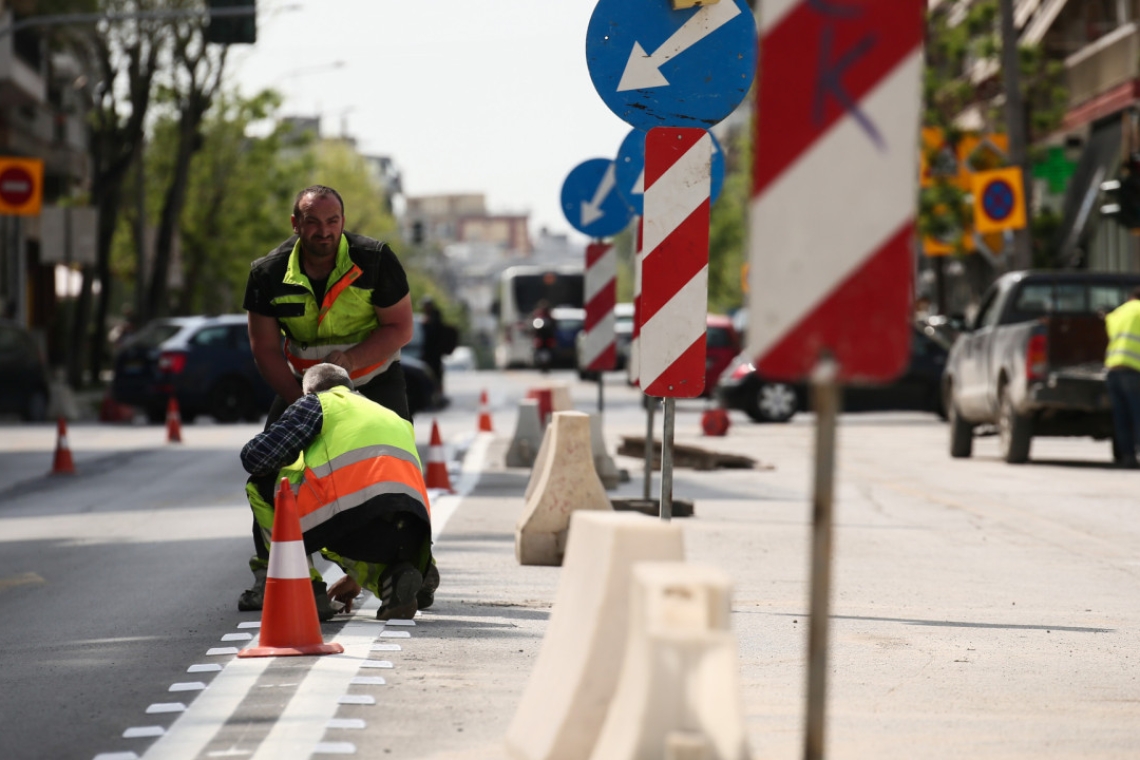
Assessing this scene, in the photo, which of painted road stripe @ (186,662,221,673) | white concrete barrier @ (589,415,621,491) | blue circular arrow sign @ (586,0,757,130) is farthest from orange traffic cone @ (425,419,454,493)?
painted road stripe @ (186,662,221,673)

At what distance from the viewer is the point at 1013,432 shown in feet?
68.9

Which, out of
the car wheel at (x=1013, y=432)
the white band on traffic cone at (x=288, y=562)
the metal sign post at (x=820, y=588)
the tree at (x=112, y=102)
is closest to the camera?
the metal sign post at (x=820, y=588)

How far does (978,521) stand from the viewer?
577 inches

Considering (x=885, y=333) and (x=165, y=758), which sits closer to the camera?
(x=885, y=333)

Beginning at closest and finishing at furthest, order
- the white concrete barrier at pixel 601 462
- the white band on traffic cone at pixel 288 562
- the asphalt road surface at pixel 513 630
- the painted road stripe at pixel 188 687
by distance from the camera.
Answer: the asphalt road surface at pixel 513 630
the painted road stripe at pixel 188 687
the white band on traffic cone at pixel 288 562
the white concrete barrier at pixel 601 462

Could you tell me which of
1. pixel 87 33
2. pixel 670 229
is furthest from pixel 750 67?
pixel 87 33

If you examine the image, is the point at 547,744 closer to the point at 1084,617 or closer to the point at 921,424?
the point at 1084,617

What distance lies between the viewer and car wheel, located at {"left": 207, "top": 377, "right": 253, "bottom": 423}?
3066cm

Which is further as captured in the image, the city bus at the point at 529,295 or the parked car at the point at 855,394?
the city bus at the point at 529,295

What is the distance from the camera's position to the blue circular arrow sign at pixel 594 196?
1622 cm

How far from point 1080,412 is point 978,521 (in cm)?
685

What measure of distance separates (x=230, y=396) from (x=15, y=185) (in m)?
4.40

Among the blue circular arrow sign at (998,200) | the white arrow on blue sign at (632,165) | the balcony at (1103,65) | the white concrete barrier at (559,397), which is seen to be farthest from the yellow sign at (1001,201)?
the white arrow on blue sign at (632,165)

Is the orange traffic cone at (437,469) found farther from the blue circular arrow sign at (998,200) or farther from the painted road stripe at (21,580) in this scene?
the blue circular arrow sign at (998,200)
